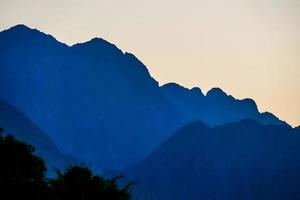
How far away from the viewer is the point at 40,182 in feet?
47.4

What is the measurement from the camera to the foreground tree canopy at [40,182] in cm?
1356

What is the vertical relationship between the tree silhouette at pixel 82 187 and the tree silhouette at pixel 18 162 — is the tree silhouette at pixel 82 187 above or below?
below

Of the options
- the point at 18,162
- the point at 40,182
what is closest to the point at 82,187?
the point at 40,182

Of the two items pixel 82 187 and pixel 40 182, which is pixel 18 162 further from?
pixel 40 182

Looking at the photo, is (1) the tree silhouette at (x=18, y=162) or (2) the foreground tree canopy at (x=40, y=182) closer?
(2) the foreground tree canopy at (x=40, y=182)

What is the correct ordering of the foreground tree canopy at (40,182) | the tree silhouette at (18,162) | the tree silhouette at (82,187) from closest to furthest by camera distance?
1. the foreground tree canopy at (40,182)
2. the tree silhouette at (82,187)
3. the tree silhouette at (18,162)

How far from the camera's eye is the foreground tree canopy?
13.6 meters

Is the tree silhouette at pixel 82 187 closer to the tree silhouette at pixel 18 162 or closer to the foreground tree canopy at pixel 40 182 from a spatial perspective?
the foreground tree canopy at pixel 40 182

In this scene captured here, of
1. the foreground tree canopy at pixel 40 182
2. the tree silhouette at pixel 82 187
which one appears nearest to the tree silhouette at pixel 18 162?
the foreground tree canopy at pixel 40 182

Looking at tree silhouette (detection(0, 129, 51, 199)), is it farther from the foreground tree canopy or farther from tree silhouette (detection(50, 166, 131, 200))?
tree silhouette (detection(50, 166, 131, 200))

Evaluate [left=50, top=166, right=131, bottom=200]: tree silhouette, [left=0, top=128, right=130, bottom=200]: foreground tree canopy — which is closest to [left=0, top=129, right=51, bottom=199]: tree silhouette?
[left=0, top=128, right=130, bottom=200]: foreground tree canopy

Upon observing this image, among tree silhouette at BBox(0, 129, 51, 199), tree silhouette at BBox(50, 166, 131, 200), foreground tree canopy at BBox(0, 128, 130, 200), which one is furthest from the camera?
tree silhouette at BBox(0, 129, 51, 199)

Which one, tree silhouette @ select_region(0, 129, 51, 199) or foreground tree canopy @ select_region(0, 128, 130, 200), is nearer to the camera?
foreground tree canopy @ select_region(0, 128, 130, 200)

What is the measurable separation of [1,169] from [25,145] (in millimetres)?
3289
